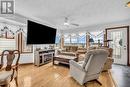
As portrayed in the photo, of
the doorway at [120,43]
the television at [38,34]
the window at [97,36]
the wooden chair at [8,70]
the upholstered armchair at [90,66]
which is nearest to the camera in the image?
the wooden chair at [8,70]

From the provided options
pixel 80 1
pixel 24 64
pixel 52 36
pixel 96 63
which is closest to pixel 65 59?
pixel 52 36

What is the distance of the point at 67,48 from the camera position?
21.3ft

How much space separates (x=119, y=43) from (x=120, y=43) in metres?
0.06

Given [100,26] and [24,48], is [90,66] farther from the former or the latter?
[100,26]

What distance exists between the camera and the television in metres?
4.53

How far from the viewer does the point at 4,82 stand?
213 centimetres

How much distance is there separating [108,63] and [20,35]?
15.0 ft

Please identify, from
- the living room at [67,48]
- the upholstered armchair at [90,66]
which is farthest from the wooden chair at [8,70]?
the upholstered armchair at [90,66]

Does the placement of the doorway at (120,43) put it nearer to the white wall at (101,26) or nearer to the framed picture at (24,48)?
the white wall at (101,26)

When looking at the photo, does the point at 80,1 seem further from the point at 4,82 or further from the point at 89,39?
the point at 89,39

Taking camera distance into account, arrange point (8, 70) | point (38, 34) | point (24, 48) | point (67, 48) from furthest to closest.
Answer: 1. point (67, 48)
2. point (24, 48)
3. point (38, 34)
4. point (8, 70)

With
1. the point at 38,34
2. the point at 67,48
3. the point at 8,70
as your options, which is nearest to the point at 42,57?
the point at 38,34

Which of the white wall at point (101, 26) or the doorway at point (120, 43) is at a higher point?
the white wall at point (101, 26)

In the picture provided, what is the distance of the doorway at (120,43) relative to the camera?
19.2 ft
